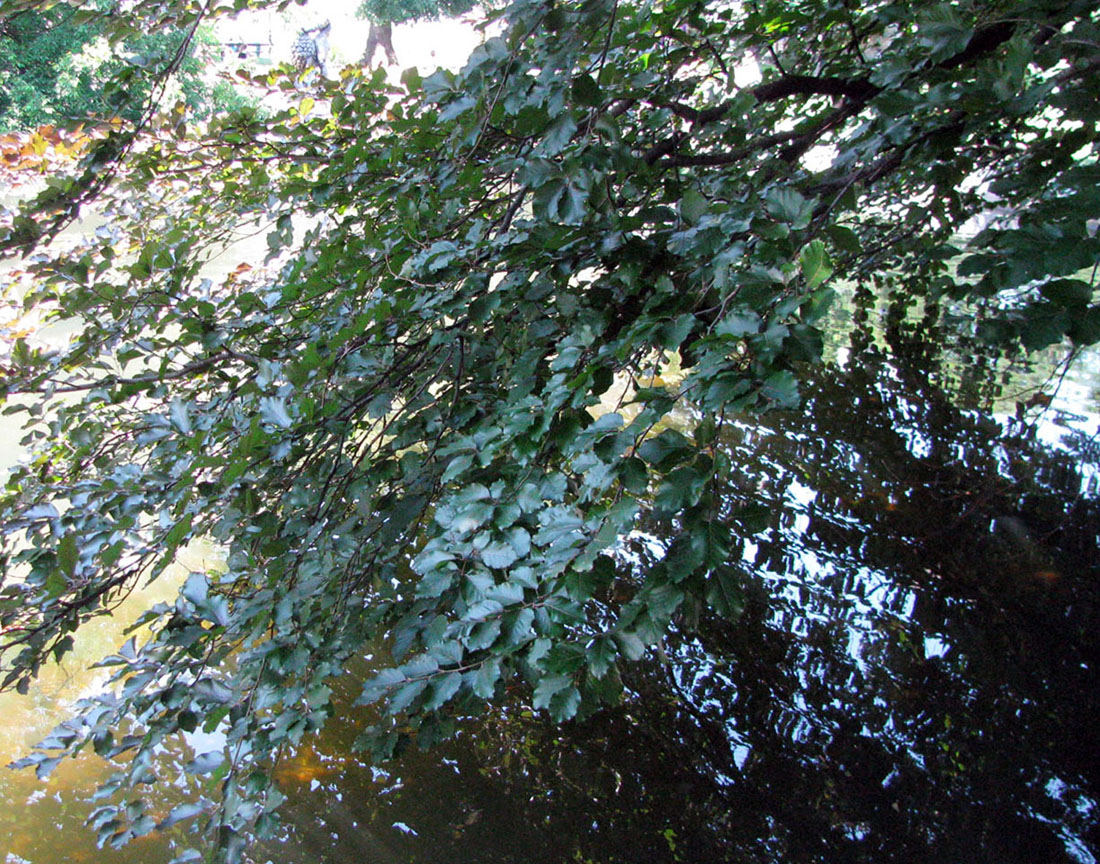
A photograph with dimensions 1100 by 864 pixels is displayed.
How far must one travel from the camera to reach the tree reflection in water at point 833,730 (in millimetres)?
2215

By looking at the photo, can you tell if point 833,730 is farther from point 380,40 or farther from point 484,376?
point 380,40

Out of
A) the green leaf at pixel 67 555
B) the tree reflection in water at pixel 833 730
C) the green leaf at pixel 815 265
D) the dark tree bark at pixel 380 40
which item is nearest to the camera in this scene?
the green leaf at pixel 815 265

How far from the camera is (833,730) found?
2.54 meters

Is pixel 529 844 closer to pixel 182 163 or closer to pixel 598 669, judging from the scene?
pixel 598 669

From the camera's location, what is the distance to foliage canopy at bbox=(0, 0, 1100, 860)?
906 mm

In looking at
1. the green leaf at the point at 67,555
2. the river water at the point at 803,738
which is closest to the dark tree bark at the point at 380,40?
the river water at the point at 803,738

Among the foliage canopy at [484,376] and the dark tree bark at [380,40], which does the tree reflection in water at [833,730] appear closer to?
the foliage canopy at [484,376]

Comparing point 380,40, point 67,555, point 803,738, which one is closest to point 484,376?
point 67,555

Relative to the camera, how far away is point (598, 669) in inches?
34.1

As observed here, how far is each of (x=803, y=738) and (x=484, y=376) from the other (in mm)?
1888

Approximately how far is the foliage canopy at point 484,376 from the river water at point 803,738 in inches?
46.5

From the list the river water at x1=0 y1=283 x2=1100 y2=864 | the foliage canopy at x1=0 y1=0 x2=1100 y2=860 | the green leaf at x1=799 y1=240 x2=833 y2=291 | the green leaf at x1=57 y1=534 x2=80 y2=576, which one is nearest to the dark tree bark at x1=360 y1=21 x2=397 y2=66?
the river water at x1=0 y1=283 x2=1100 y2=864

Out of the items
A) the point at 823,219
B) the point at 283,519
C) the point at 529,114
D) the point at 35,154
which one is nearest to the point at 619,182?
the point at 529,114

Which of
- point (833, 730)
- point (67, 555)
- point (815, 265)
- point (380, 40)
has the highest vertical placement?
point (380, 40)
